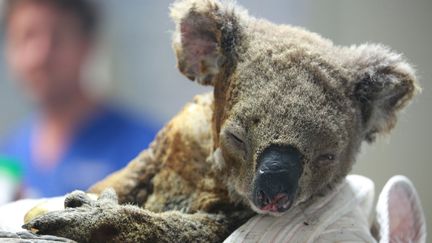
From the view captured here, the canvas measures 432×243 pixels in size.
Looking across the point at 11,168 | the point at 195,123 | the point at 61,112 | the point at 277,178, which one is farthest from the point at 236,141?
the point at 61,112

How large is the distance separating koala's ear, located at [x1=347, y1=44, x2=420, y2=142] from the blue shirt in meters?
1.80

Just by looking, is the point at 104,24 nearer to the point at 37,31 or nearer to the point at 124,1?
the point at 124,1

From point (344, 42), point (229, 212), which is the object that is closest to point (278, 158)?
point (229, 212)

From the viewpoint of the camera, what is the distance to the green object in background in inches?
113

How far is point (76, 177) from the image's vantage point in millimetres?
3090

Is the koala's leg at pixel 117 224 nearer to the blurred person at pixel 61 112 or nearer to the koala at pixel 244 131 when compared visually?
the koala at pixel 244 131

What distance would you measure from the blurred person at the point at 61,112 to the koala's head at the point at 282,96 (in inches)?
68.2

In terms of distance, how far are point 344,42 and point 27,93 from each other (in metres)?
1.93

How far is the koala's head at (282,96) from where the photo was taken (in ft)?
3.63

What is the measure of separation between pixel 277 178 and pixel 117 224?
11.2 inches

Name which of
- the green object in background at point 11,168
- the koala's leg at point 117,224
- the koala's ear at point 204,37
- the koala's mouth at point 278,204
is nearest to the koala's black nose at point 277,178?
the koala's mouth at point 278,204

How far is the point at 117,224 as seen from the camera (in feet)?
3.55

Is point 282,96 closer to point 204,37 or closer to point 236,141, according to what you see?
point 236,141

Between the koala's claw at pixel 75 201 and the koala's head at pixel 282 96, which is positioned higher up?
the koala's head at pixel 282 96
